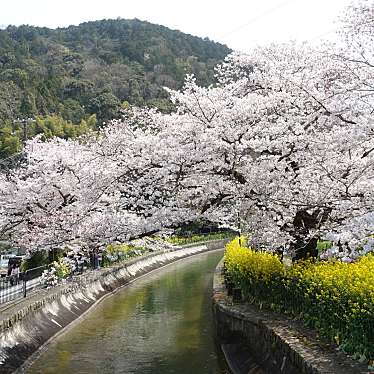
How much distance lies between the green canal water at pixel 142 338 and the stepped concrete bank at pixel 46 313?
0.41 meters

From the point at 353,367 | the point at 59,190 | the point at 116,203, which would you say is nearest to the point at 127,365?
the point at 116,203

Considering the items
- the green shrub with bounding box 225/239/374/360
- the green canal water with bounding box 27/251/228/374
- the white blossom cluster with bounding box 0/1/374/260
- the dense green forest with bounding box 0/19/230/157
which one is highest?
the dense green forest with bounding box 0/19/230/157

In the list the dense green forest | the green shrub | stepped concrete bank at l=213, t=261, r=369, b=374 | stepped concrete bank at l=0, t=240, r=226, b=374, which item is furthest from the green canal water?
the dense green forest

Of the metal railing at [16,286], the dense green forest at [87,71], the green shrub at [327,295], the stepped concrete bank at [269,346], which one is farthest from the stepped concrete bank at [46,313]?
the dense green forest at [87,71]

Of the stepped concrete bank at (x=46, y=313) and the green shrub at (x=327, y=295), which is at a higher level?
the green shrub at (x=327, y=295)

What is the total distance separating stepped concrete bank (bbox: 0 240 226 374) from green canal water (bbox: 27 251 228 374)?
41 cm

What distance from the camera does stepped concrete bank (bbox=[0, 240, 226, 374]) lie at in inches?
560

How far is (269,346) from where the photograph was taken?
11.5m

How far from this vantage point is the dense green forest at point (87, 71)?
7394cm

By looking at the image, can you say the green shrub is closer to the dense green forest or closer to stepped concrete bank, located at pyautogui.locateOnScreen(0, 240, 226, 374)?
stepped concrete bank, located at pyautogui.locateOnScreen(0, 240, 226, 374)

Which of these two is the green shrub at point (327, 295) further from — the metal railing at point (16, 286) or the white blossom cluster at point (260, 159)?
the metal railing at point (16, 286)

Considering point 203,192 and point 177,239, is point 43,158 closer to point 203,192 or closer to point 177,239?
point 203,192

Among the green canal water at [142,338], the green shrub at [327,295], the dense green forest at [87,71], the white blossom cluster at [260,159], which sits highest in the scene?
the dense green forest at [87,71]

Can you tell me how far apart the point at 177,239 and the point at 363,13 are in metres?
41.5
